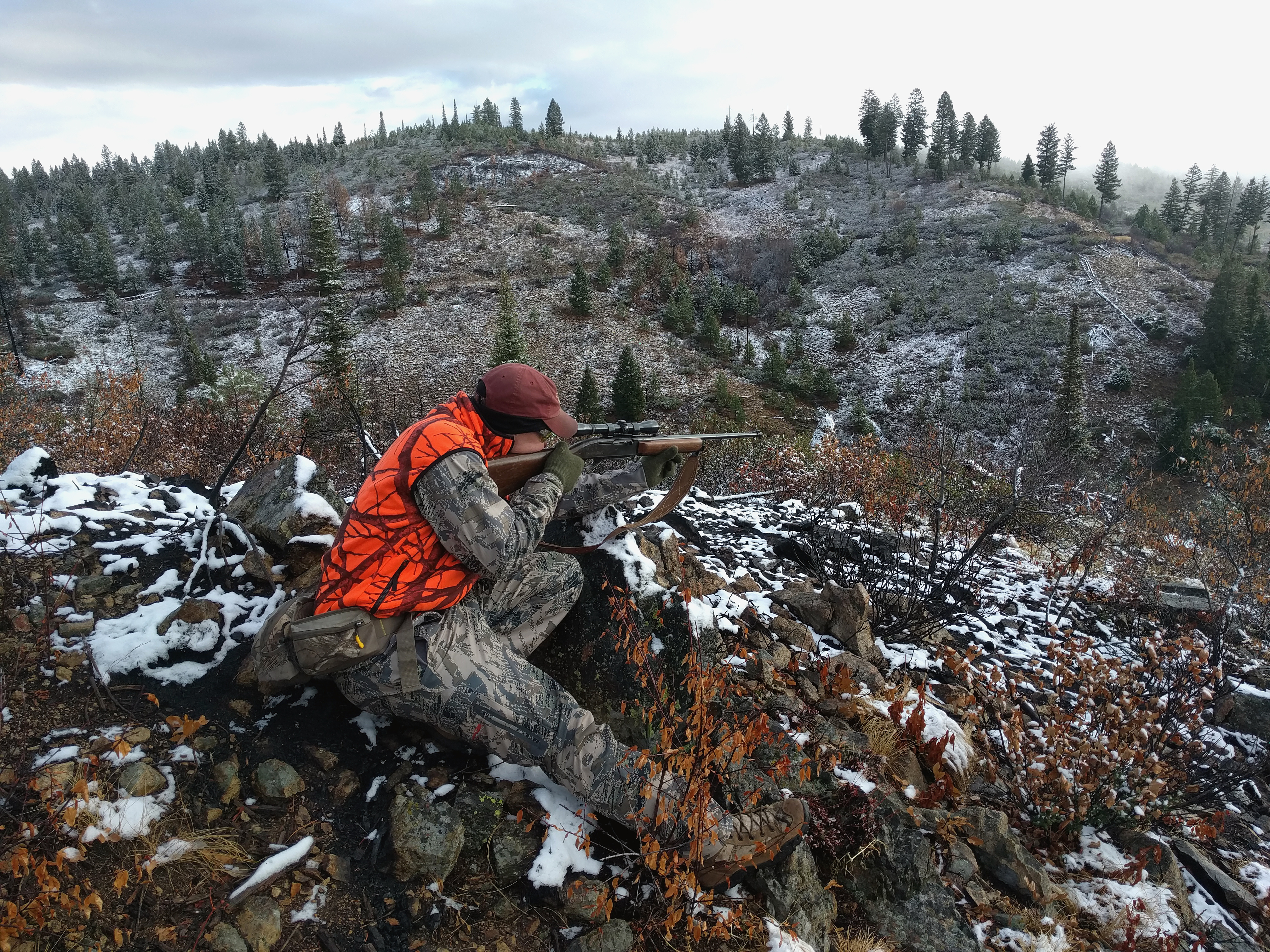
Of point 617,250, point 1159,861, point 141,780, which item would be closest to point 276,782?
point 141,780

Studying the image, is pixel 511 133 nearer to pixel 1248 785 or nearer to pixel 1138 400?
pixel 1138 400

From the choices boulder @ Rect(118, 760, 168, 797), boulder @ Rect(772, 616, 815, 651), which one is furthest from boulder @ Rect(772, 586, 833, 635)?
boulder @ Rect(118, 760, 168, 797)

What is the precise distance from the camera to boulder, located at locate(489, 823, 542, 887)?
239 centimetres

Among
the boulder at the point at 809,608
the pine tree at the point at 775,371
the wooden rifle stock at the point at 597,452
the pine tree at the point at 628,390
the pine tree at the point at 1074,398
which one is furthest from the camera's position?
the pine tree at the point at 775,371

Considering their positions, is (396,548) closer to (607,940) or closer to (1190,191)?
(607,940)

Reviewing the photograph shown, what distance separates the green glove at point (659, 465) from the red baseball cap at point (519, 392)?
698mm

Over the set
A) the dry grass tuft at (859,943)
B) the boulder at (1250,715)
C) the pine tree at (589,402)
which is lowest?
the pine tree at (589,402)

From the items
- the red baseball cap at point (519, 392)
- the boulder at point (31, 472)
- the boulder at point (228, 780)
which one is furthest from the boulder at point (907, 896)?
the boulder at point (31, 472)

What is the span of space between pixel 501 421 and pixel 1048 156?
2531 inches

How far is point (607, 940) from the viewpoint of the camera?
2.21m

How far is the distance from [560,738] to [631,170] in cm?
6383

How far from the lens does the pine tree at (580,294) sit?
3616 cm

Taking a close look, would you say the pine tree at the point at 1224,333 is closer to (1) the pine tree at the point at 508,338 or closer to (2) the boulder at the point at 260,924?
(1) the pine tree at the point at 508,338

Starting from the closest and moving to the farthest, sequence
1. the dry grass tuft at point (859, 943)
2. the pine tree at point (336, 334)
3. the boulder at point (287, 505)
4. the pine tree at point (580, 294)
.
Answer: the dry grass tuft at point (859, 943) → the boulder at point (287, 505) → the pine tree at point (336, 334) → the pine tree at point (580, 294)
